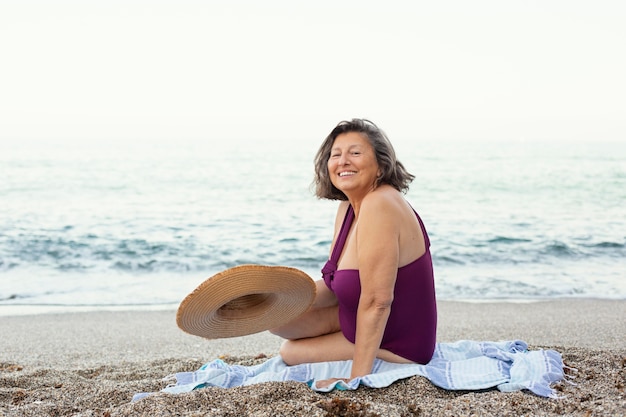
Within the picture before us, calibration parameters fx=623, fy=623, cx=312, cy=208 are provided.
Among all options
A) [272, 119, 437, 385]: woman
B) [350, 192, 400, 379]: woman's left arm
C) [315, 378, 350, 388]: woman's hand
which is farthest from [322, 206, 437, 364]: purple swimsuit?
[315, 378, 350, 388]: woman's hand

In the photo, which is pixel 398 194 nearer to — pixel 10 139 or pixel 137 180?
pixel 137 180

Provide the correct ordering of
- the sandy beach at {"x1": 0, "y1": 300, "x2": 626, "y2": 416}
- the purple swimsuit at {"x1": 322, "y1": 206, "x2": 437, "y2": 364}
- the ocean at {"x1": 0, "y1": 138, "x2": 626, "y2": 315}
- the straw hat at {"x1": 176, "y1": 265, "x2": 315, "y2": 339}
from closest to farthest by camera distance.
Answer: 1. the sandy beach at {"x1": 0, "y1": 300, "x2": 626, "y2": 416}
2. the straw hat at {"x1": 176, "y1": 265, "x2": 315, "y2": 339}
3. the purple swimsuit at {"x1": 322, "y1": 206, "x2": 437, "y2": 364}
4. the ocean at {"x1": 0, "y1": 138, "x2": 626, "y2": 315}

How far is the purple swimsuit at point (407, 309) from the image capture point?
3.34 metres

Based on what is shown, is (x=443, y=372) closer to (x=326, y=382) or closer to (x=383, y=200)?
(x=326, y=382)

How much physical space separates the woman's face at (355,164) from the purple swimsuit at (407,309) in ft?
1.11

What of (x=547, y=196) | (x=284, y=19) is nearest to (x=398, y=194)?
(x=547, y=196)

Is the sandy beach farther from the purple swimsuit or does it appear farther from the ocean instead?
the ocean

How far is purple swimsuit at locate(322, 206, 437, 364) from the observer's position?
334 centimetres

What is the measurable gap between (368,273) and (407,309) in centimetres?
42

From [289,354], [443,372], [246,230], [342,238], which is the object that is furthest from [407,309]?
[246,230]

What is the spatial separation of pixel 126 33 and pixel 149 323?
27790 millimetres

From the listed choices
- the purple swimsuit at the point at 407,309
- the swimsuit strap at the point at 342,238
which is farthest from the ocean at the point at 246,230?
the purple swimsuit at the point at 407,309

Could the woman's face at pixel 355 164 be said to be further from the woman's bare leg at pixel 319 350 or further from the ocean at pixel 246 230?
the ocean at pixel 246 230

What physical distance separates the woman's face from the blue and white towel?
38.6 inches
